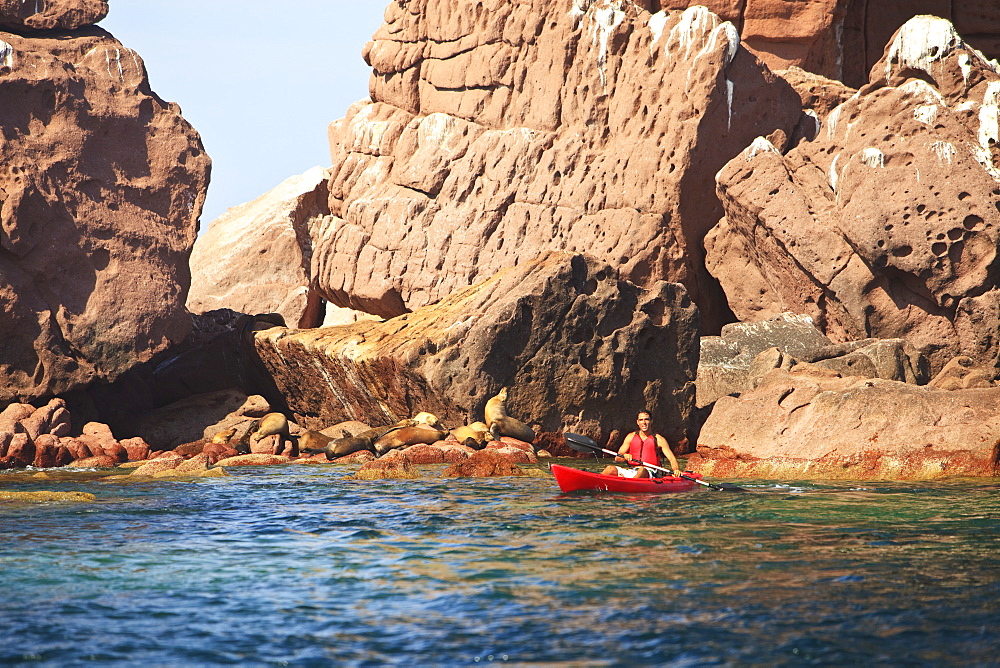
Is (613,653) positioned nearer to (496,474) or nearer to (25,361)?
(496,474)

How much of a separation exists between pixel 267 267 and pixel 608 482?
21.1 metres

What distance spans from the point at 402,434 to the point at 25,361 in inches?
318

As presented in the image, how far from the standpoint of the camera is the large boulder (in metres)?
18.0

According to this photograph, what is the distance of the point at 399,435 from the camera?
1798 centimetres

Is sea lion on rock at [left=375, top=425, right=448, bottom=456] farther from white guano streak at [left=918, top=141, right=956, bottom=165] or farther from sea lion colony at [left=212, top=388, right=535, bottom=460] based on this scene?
white guano streak at [left=918, top=141, right=956, bottom=165]

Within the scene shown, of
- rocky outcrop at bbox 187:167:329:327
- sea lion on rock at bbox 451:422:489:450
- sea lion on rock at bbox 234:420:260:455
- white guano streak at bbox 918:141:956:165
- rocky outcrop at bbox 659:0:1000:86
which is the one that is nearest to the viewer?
sea lion on rock at bbox 451:422:489:450

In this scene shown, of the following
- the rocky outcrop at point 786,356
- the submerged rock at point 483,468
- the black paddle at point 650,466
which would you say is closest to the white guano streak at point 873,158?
the rocky outcrop at point 786,356

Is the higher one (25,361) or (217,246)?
(217,246)

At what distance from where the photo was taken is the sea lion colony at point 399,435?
58.2 feet

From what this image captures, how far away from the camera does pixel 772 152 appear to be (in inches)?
853

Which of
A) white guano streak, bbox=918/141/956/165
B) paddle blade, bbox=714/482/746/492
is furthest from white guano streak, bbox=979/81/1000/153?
paddle blade, bbox=714/482/746/492

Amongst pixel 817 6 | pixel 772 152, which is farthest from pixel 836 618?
pixel 817 6

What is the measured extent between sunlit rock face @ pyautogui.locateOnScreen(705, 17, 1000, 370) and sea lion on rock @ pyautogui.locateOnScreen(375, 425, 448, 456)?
336 inches

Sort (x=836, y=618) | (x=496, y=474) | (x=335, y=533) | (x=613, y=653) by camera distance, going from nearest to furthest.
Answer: (x=613, y=653)
(x=836, y=618)
(x=335, y=533)
(x=496, y=474)
